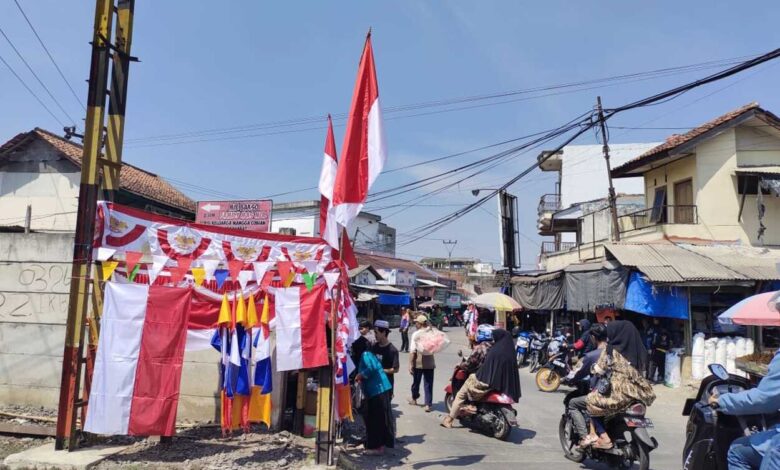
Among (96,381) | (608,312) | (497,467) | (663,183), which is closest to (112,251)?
(96,381)

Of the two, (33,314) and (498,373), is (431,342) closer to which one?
(498,373)

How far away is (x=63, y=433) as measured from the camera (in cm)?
588

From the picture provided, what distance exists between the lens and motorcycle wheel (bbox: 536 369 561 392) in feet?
42.1

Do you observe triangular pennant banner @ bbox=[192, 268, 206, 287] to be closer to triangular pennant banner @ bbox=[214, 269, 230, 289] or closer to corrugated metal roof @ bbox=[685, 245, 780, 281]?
triangular pennant banner @ bbox=[214, 269, 230, 289]

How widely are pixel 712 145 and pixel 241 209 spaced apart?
1539cm

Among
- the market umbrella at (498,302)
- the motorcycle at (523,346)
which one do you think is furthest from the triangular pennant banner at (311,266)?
the market umbrella at (498,302)

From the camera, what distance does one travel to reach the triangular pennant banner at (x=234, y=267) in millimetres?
6293

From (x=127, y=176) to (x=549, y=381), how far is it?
20418mm

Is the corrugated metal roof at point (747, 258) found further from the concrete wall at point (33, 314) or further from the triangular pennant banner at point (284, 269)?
the concrete wall at point (33, 314)

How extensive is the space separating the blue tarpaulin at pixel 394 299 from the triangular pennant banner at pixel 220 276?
93.0 ft

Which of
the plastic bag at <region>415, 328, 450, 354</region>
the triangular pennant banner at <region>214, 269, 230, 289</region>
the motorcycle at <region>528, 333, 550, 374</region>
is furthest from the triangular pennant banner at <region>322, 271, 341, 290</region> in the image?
the motorcycle at <region>528, 333, 550, 374</region>

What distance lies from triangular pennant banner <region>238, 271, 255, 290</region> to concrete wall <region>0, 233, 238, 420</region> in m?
3.23

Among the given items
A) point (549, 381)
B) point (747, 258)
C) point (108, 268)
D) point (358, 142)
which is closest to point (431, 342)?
point (549, 381)

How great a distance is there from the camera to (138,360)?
5863mm
